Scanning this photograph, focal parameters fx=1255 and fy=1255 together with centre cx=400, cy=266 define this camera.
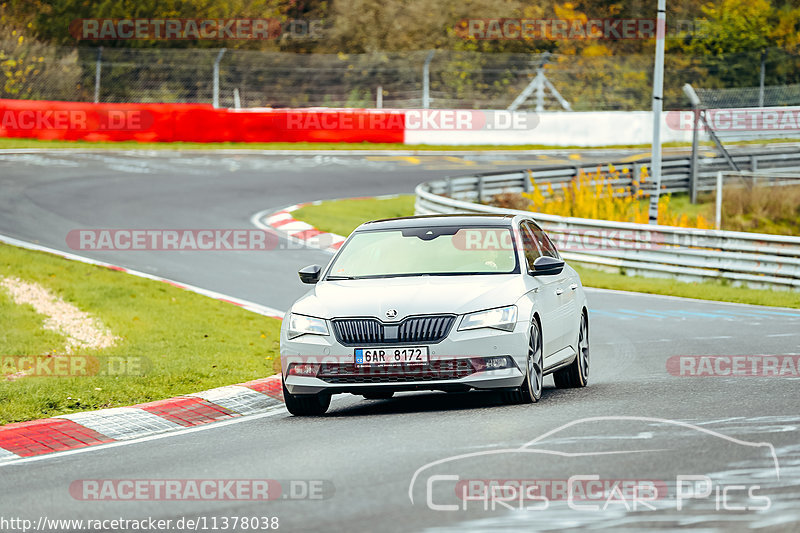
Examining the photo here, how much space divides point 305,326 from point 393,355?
2.55ft

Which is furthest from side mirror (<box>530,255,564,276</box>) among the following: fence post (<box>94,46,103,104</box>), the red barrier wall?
fence post (<box>94,46,103,104</box>)

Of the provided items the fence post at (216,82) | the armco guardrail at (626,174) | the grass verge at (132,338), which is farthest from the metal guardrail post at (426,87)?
the grass verge at (132,338)

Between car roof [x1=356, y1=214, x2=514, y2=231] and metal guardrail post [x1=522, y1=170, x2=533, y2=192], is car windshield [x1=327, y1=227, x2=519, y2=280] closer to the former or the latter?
car roof [x1=356, y1=214, x2=514, y2=231]

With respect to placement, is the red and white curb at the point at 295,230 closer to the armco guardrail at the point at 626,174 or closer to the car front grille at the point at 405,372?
the armco guardrail at the point at 626,174

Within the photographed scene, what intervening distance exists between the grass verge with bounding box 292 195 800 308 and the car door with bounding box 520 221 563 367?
8.87 metres

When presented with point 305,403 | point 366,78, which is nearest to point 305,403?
point 305,403

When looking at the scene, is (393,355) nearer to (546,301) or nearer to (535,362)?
(535,362)

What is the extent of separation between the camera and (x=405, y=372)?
9.20 meters

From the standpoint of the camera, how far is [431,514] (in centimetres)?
613

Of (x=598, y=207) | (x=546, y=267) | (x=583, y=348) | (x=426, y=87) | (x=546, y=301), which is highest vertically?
(x=426, y=87)

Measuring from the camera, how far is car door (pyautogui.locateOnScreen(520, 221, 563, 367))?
9961 millimetres

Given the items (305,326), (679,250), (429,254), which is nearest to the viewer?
(305,326)

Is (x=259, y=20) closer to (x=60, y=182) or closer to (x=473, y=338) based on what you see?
(x=60, y=182)

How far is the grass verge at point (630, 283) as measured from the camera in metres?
19.3
